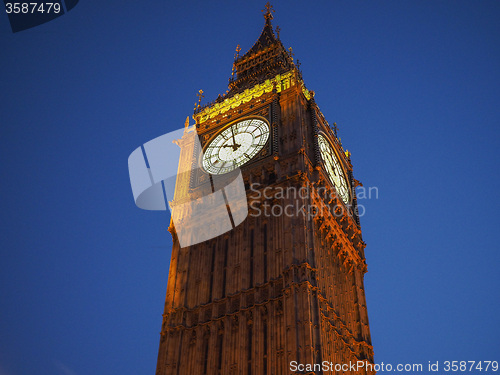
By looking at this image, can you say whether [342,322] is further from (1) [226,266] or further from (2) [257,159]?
(2) [257,159]

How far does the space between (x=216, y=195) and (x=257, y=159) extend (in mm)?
4475

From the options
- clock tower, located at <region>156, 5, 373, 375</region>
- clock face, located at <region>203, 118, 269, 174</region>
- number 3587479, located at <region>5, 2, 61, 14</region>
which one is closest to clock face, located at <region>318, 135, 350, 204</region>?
clock tower, located at <region>156, 5, 373, 375</region>

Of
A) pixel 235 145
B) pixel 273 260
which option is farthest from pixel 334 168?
pixel 273 260

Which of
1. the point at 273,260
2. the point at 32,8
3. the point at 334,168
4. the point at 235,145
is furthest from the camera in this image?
the point at 334,168

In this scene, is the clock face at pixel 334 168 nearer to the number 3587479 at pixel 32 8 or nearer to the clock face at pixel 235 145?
the clock face at pixel 235 145

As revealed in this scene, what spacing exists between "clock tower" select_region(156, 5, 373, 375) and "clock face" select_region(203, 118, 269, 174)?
0.11 m

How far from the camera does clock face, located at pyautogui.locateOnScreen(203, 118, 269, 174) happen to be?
5862 centimetres

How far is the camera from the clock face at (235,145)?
2308 inches

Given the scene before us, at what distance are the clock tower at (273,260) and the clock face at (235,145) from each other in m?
0.11

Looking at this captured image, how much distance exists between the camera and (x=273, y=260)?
49031 millimetres

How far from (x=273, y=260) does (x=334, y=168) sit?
15.6 metres

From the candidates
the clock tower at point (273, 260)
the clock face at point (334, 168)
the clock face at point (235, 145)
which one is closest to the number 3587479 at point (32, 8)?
the clock tower at point (273, 260)

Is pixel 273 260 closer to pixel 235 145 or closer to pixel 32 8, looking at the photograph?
pixel 235 145

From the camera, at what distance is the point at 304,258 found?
156ft
